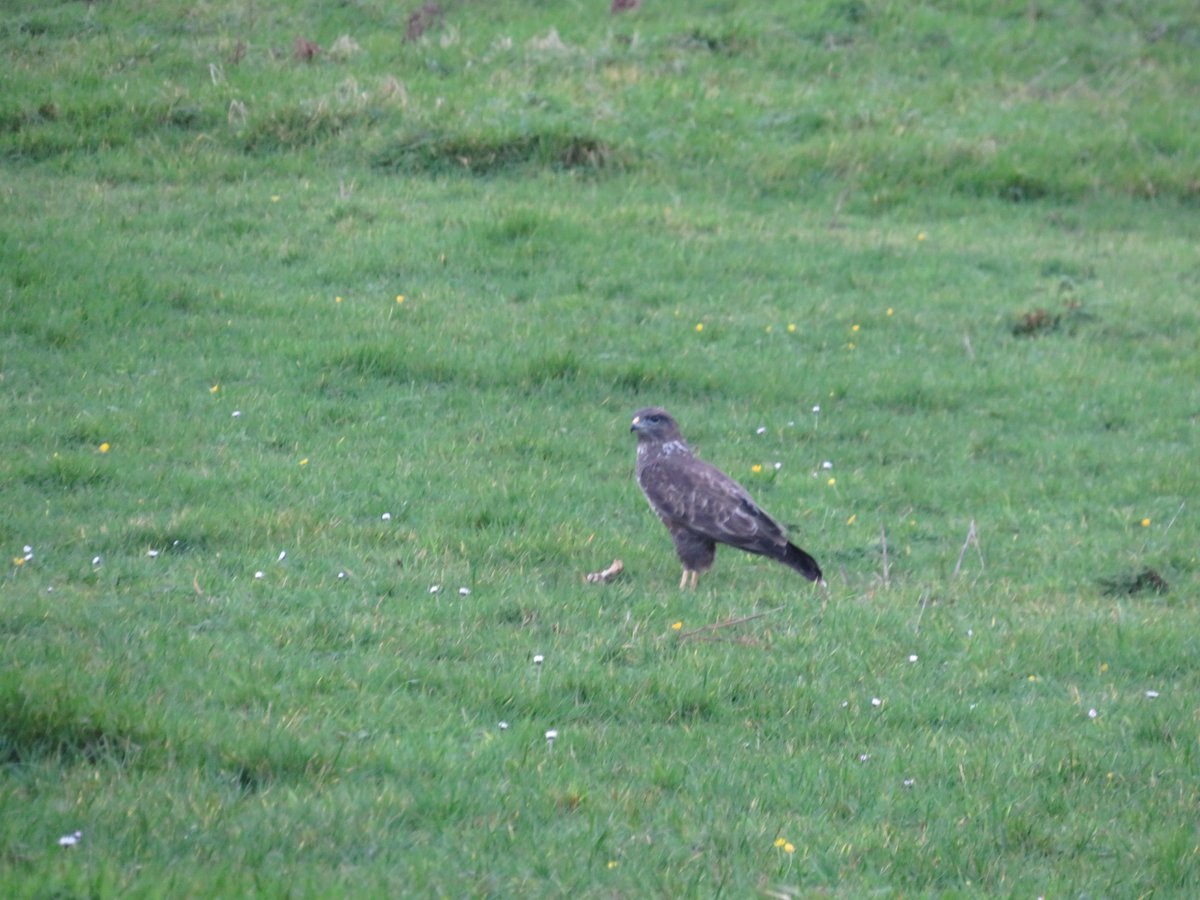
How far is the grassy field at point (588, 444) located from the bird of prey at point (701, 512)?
24 centimetres

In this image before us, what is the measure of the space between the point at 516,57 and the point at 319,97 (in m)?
3.54

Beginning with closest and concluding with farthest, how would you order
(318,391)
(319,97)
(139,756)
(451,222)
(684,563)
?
(139,756)
(684,563)
(318,391)
(451,222)
(319,97)

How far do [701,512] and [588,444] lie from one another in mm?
2684

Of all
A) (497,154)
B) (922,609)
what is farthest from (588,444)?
(497,154)

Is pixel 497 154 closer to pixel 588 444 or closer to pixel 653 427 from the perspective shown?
pixel 588 444

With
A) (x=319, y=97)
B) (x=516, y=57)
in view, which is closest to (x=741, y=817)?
(x=319, y=97)

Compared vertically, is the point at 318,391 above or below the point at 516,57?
below

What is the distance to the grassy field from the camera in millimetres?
5312

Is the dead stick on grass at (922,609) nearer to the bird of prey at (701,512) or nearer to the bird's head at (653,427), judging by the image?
the bird of prey at (701,512)

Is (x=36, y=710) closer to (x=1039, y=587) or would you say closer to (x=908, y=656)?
(x=908, y=656)

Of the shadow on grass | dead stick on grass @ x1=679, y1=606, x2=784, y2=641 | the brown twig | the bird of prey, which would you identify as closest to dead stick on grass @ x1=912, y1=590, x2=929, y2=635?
the bird of prey

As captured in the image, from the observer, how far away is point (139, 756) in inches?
208

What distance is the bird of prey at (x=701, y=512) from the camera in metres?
8.28

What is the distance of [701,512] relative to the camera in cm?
836
